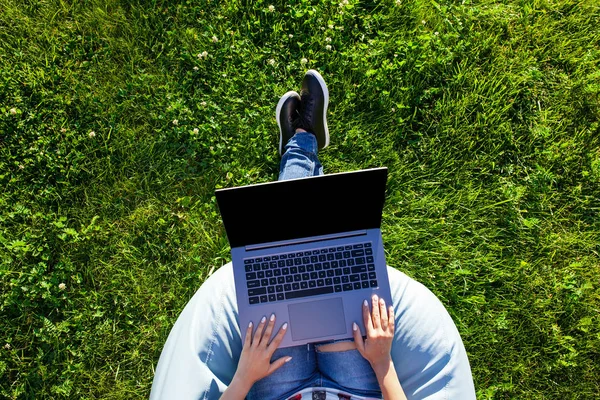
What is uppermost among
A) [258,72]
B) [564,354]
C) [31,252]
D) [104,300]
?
[258,72]

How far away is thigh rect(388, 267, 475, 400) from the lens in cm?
254

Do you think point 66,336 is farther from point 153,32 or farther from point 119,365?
point 153,32

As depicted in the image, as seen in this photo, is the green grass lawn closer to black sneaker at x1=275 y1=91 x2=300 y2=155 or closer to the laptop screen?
black sneaker at x1=275 y1=91 x2=300 y2=155

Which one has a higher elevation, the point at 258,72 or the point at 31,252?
the point at 258,72

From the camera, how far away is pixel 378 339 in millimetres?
2447

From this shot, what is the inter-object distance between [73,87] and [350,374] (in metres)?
2.92

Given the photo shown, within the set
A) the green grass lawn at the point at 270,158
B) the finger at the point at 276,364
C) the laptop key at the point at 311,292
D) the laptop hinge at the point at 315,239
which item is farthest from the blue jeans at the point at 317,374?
the green grass lawn at the point at 270,158

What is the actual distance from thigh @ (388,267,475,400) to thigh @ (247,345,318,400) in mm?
541

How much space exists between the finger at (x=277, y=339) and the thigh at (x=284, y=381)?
0.49 feet

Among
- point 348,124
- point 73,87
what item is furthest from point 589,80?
point 73,87

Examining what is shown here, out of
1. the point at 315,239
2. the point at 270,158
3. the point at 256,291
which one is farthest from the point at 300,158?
the point at 256,291

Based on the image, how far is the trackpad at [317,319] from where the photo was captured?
98.7 inches

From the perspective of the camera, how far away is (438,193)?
3.54 metres

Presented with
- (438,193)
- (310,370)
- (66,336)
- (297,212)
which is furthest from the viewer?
(438,193)
